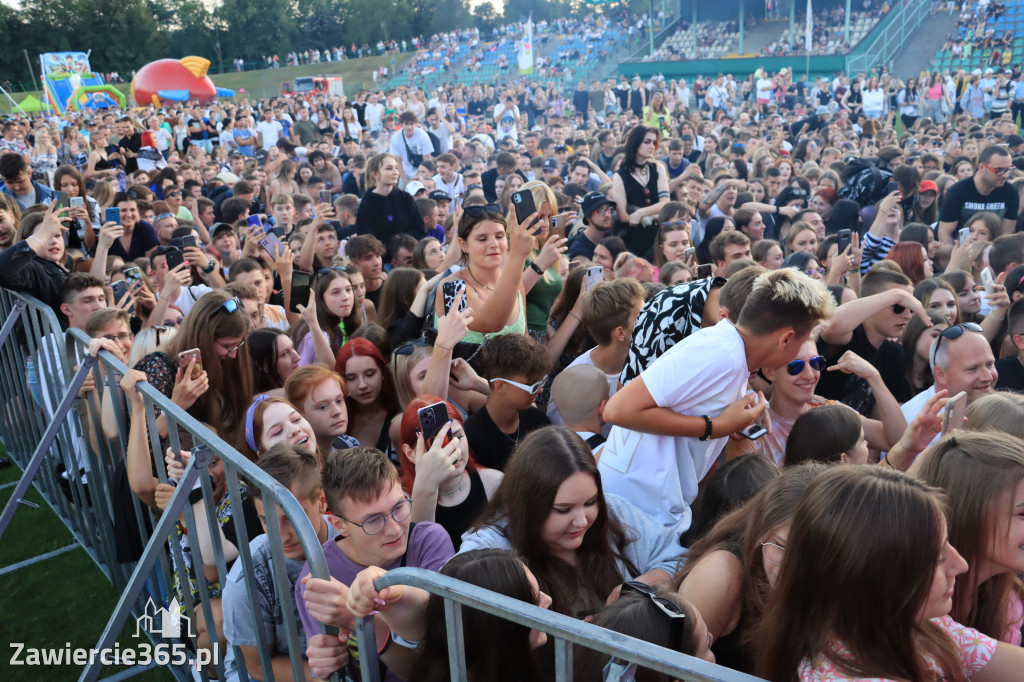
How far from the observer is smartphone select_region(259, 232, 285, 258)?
19.8 feet

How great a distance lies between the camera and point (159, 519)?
3.01 meters

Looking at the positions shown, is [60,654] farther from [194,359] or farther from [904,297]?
[904,297]

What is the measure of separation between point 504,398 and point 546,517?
108 centimetres

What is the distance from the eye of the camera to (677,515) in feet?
9.62

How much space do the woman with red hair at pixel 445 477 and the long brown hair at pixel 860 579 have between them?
1.29m

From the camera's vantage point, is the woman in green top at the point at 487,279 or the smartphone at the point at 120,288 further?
the smartphone at the point at 120,288

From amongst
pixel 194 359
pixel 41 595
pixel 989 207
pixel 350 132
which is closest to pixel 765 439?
pixel 194 359

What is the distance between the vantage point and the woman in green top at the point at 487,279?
402 cm

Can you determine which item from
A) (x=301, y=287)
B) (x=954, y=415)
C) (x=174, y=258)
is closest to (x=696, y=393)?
(x=954, y=415)

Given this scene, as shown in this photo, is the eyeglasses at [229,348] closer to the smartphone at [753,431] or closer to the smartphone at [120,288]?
the smartphone at [120,288]

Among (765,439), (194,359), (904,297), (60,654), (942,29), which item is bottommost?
(60,654)

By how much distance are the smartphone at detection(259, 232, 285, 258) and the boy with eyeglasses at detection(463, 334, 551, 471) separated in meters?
3.02

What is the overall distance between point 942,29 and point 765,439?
34.9m

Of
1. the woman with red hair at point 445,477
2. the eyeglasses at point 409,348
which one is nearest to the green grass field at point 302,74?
the eyeglasses at point 409,348
